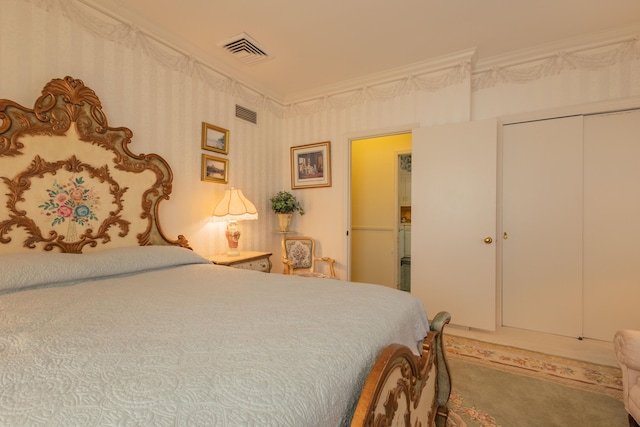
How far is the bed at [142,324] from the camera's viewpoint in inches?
24.7

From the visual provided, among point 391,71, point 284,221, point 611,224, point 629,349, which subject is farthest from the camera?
point 284,221

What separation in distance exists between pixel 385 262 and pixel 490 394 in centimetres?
270

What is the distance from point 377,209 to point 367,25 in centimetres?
271

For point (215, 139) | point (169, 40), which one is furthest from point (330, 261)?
point (169, 40)

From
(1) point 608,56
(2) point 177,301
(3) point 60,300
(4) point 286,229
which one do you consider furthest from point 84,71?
(1) point 608,56

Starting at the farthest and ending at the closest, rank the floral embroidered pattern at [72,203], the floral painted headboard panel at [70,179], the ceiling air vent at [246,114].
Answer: the ceiling air vent at [246,114]
the floral embroidered pattern at [72,203]
the floral painted headboard panel at [70,179]

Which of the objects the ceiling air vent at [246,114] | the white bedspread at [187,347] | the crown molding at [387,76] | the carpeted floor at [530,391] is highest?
the crown molding at [387,76]

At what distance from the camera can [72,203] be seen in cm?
210

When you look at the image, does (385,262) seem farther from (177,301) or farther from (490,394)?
(177,301)

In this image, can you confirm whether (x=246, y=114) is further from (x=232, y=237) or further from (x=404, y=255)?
(x=404, y=255)

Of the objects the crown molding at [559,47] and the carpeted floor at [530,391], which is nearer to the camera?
the carpeted floor at [530,391]

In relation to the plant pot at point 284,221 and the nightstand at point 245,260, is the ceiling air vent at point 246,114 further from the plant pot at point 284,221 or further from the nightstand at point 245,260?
the nightstand at point 245,260

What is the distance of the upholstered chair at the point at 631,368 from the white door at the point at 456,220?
127 centimetres

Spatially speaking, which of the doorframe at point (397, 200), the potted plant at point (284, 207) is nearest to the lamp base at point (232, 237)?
the potted plant at point (284, 207)
